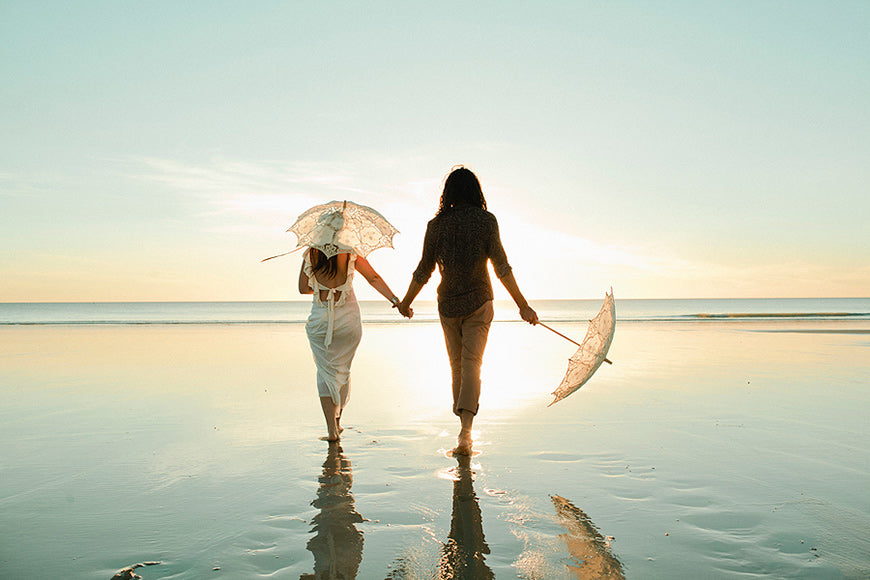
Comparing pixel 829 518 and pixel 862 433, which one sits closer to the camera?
pixel 829 518

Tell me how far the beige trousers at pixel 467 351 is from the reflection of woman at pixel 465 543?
1.10 meters

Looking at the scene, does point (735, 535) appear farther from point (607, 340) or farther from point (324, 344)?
point (324, 344)

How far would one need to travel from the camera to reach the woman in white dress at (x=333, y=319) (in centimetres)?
528

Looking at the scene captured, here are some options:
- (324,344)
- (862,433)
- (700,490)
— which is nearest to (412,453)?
(324,344)

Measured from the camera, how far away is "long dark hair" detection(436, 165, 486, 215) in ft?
16.9

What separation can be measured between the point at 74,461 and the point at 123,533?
1840 millimetres

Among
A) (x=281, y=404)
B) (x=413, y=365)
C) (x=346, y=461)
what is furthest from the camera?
(x=413, y=365)

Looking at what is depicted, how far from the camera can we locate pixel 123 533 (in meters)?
3.13

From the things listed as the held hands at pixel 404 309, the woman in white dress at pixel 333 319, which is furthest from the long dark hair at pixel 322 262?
the held hands at pixel 404 309

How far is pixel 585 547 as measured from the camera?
2.92 meters

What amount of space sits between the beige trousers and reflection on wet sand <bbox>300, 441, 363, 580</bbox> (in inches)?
45.0

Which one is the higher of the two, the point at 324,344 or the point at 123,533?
the point at 324,344

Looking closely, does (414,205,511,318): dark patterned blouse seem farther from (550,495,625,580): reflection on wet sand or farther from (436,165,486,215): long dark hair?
(550,495,625,580): reflection on wet sand

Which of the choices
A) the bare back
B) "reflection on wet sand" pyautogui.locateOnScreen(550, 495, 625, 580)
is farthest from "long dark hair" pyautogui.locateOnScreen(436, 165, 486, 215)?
"reflection on wet sand" pyautogui.locateOnScreen(550, 495, 625, 580)
